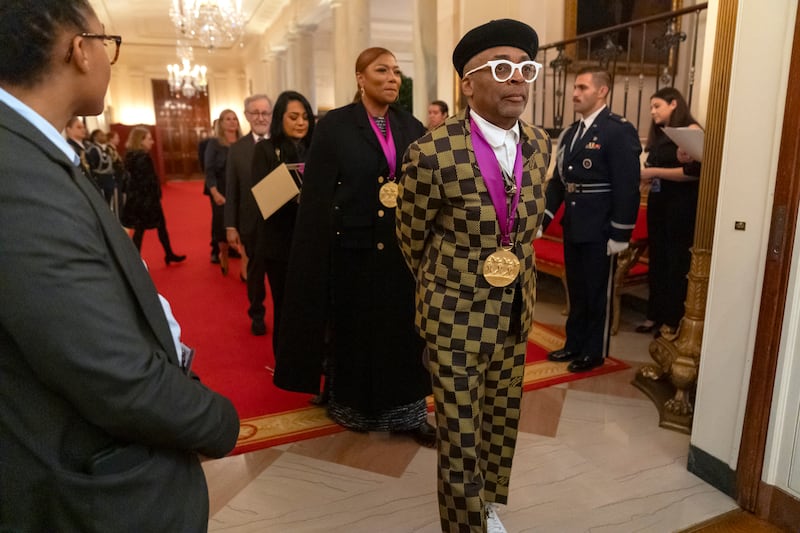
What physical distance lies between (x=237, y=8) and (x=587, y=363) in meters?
10.7

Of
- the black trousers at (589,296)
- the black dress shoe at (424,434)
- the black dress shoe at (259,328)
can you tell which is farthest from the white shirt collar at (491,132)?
the black dress shoe at (259,328)

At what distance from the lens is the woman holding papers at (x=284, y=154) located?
314 centimetres

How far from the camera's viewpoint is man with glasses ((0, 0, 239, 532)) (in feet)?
2.61

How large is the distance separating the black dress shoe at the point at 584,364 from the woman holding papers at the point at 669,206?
0.55 meters

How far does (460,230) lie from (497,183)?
0.17 meters

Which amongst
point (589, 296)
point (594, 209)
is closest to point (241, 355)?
point (589, 296)

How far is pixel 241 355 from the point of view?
3850 millimetres

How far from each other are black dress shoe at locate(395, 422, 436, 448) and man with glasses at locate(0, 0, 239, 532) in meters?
1.77

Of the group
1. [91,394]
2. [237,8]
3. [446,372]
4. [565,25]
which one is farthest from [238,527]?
[237,8]

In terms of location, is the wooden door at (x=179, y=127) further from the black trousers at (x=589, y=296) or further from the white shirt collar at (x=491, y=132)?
the white shirt collar at (x=491, y=132)

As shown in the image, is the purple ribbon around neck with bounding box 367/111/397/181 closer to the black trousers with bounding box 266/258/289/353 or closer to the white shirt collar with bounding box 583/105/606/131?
the black trousers with bounding box 266/258/289/353

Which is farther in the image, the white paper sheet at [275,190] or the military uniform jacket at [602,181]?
the military uniform jacket at [602,181]

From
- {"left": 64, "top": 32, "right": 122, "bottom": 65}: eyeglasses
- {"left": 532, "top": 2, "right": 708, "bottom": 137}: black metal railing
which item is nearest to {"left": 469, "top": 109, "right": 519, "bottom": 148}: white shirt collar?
{"left": 64, "top": 32, "right": 122, "bottom": 65}: eyeglasses

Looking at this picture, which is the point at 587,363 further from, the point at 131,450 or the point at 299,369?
the point at 131,450
